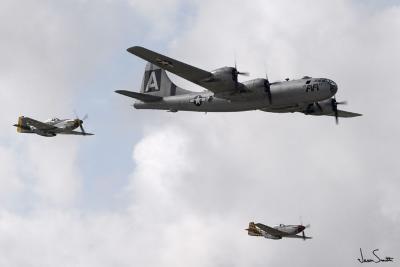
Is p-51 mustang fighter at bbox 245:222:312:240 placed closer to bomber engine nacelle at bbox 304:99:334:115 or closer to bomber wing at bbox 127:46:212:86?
bomber engine nacelle at bbox 304:99:334:115

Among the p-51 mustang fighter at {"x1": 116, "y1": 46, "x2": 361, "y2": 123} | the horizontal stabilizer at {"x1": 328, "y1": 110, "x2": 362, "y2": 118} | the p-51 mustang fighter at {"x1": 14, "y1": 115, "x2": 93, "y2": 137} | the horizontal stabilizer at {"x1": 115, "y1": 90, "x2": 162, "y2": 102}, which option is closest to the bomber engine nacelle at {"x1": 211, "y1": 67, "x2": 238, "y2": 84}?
the p-51 mustang fighter at {"x1": 116, "y1": 46, "x2": 361, "y2": 123}

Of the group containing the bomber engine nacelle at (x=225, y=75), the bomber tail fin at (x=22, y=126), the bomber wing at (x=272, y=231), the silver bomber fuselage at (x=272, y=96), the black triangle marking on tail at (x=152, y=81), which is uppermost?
the black triangle marking on tail at (x=152, y=81)

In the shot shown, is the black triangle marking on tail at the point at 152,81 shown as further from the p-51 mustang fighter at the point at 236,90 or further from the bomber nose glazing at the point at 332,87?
the bomber nose glazing at the point at 332,87

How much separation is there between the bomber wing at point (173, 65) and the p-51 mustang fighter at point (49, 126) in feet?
72.4

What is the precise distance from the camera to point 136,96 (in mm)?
69812

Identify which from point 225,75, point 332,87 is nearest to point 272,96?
point 225,75

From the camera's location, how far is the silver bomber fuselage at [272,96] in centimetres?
6353

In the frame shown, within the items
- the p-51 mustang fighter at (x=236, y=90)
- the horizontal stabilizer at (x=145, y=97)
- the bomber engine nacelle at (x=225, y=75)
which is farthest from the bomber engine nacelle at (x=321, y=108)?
the horizontal stabilizer at (x=145, y=97)

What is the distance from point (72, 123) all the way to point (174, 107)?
16779mm

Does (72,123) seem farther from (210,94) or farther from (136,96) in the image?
(210,94)

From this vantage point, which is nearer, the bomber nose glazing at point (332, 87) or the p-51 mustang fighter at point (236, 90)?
the p-51 mustang fighter at point (236, 90)

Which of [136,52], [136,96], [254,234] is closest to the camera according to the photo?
[136,52]

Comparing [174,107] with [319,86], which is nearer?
[319,86]

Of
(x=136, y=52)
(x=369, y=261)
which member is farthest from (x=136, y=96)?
(x=369, y=261)
